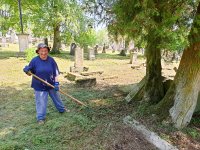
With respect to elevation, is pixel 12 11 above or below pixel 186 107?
above

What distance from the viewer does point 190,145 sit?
14.6 feet

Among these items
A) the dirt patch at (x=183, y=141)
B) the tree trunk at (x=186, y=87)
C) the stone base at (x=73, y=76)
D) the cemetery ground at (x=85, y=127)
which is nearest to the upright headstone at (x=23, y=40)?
the stone base at (x=73, y=76)

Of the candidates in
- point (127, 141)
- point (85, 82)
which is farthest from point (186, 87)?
point (85, 82)

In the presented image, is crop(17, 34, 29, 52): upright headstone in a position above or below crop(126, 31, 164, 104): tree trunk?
above

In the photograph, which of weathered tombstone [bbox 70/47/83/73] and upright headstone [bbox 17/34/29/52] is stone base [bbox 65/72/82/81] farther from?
upright headstone [bbox 17/34/29/52]

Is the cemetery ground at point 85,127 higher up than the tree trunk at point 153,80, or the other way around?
the tree trunk at point 153,80

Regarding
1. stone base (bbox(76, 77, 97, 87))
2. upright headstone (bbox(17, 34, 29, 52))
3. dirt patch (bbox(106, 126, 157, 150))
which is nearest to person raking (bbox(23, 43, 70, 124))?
dirt patch (bbox(106, 126, 157, 150))

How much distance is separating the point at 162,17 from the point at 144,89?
245 centimetres

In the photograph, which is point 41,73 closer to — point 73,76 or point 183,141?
point 183,141

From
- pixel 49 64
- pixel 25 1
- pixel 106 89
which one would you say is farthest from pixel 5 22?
pixel 49 64

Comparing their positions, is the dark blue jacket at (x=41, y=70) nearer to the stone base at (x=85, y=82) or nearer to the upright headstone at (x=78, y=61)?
the stone base at (x=85, y=82)

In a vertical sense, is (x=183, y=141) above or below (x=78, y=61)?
below

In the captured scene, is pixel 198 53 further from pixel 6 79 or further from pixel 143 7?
pixel 6 79

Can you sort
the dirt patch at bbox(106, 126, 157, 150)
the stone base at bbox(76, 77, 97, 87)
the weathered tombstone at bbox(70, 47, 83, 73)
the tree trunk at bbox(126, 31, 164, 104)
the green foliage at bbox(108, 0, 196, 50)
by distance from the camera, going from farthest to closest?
the weathered tombstone at bbox(70, 47, 83, 73) → the stone base at bbox(76, 77, 97, 87) → the tree trunk at bbox(126, 31, 164, 104) → the dirt patch at bbox(106, 126, 157, 150) → the green foliage at bbox(108, 0, 196, 50)
